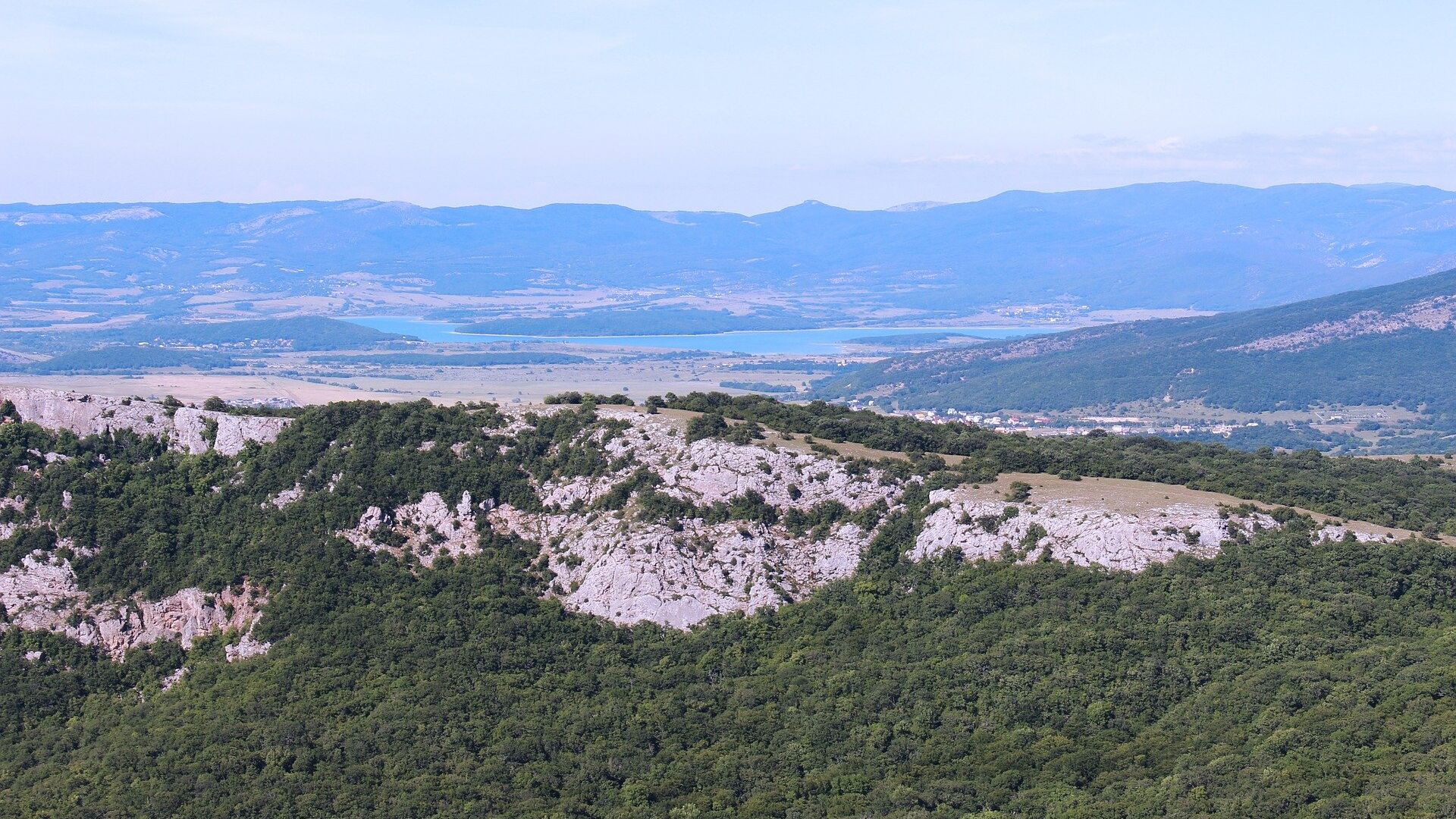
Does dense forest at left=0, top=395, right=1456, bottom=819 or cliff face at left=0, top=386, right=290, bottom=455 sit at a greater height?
cliff face at left=0, top=386, right=290, bottom=455

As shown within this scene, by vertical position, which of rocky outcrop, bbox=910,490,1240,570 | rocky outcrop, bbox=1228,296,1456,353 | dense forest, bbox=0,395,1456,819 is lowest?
dense forest, bbox=0,395,1456,819

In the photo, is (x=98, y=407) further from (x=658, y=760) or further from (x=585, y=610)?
(x=658, y=760)

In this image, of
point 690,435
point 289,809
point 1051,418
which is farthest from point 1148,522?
point 1051,418

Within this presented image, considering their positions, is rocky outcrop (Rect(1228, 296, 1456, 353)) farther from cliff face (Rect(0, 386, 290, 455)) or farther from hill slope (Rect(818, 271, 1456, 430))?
cliff face (Rect(0, 386, 290, 455))

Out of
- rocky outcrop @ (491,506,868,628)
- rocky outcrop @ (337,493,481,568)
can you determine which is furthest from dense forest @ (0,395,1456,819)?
rocky outcrop @ (491,506,868,628)

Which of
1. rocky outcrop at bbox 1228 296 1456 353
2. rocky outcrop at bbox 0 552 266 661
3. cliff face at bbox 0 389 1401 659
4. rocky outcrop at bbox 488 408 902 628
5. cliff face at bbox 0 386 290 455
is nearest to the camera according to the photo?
cliff face at bbox 0 389 1401 659

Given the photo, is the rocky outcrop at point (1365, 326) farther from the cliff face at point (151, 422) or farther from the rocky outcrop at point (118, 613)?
the rocky outcrop at point (118, 613)

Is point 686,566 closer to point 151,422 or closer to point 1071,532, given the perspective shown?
point 1071,532
